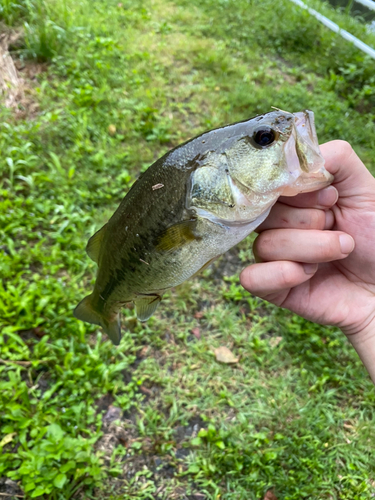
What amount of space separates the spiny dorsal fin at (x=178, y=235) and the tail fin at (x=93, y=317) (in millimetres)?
738

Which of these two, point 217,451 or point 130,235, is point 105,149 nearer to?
point 130,235

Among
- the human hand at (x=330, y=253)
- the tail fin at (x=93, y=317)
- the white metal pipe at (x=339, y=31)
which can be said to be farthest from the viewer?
the white metal pipe at (x=339, y=31)

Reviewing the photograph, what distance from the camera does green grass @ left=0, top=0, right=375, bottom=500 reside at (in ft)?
7.95

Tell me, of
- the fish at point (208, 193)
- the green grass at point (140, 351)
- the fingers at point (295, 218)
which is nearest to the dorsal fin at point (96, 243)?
the fish at point (208, 193)

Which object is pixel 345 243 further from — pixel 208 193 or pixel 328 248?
pixel 208 193

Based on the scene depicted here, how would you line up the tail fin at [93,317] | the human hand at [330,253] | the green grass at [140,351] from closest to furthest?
the human hand at [330,253], the tail fin at [93,317], the green grass at [140,351]

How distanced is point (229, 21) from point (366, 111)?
3.52 meters

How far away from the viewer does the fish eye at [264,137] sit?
53.5 inches

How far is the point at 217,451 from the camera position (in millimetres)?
2535

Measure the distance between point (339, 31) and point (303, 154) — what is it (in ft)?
21.3

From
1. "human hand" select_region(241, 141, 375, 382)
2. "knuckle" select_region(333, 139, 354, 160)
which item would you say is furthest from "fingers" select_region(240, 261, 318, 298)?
"knuckle" select_region(333, 139, 354, 160)

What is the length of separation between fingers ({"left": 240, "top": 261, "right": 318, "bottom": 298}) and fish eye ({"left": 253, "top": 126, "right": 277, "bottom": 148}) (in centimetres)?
55

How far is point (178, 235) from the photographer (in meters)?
1.50

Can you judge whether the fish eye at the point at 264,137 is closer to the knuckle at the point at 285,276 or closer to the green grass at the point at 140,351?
the knuckle at the point at 285,276
